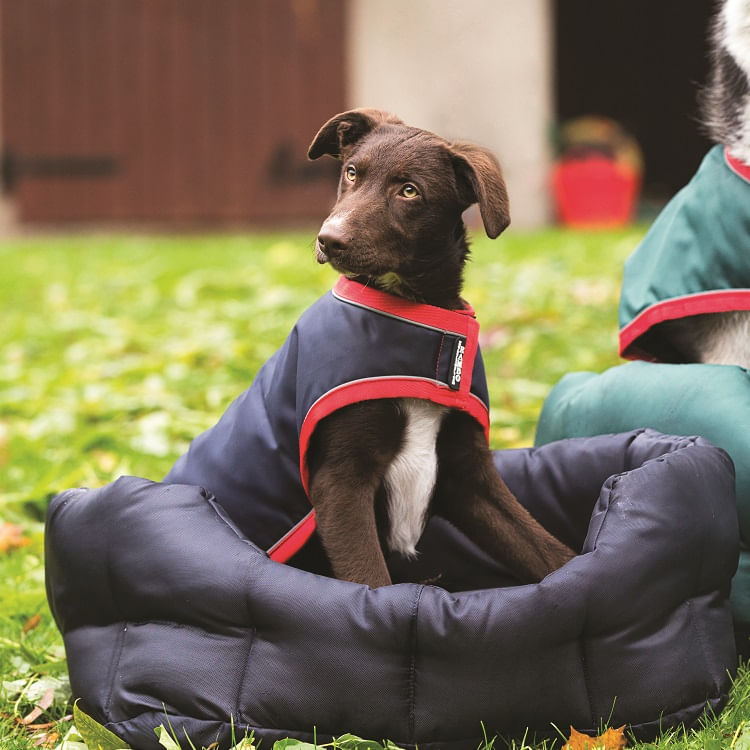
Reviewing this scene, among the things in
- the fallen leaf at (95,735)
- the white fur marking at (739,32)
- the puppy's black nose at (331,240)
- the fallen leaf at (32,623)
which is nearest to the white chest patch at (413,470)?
the puppy's black nose at (331,240)

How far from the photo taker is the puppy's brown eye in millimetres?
2252

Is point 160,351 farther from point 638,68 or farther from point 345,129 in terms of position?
point 638,68

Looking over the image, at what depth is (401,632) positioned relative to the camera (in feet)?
6.47

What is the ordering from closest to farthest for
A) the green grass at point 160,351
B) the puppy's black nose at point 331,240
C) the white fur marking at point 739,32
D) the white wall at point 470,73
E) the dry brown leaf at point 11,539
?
the puppy's black nose at point 331,240 < the white fur marking at point 739,32 < the green grass at point 160,351 < the dry brown leaf at point 11,539 < the white wall at point 470,73

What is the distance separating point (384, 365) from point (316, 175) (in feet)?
35.5

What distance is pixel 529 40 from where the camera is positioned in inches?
508

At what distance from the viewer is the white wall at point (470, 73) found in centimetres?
1259

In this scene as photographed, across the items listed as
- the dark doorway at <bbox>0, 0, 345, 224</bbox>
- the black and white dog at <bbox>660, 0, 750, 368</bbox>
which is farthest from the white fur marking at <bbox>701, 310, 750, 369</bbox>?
the dark doorway at <bbox>0, 0, 345, 224</bbox>

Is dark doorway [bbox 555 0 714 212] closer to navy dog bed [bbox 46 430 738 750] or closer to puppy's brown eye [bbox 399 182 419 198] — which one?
puppy's brown eye [bbox 399 182 419 198]

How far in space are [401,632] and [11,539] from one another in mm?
1657

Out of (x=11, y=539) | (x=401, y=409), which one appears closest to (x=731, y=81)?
(x=401, y=409)

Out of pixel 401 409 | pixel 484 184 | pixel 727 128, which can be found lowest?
pixel 401 409

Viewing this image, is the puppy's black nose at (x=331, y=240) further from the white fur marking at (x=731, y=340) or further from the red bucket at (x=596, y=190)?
the red bucket at (x=596, y=190)

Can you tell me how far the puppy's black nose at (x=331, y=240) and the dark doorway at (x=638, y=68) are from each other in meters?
15.0
